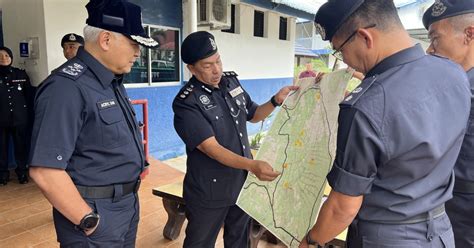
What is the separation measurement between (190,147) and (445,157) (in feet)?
3.56

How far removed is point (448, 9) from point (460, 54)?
0.21 metres

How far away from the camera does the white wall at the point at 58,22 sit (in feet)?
12.8

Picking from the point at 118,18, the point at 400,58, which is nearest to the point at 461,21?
the point at 400,58

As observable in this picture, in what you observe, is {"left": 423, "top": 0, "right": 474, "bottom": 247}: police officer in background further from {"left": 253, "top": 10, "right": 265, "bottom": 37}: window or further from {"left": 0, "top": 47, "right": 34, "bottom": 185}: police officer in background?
{"left": 253, "top": 10, "right": 265, "bottom": 37}: window

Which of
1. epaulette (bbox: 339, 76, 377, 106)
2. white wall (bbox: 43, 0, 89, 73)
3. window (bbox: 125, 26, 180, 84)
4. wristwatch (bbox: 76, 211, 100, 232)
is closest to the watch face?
wristwatch (bbox: 76, 211, 100, 232)

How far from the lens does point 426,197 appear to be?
991 millimetres

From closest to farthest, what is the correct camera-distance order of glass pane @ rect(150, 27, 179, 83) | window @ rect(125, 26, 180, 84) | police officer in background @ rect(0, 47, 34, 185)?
1. police officer in background @ rect(0, 47, 34, 185)
2. window @ rect(125, 26, 180, 84)
3. glass pane @ rect(150, 27, 179, 83)

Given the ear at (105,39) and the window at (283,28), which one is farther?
the window at (283,28)

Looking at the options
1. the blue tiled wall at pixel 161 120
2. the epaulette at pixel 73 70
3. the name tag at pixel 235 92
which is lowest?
the blue tiled wall at pixel 161 120

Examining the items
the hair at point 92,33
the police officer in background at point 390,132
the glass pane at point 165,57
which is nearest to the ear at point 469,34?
the police officer in background at point 390,132

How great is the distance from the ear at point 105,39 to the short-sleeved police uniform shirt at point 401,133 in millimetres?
890

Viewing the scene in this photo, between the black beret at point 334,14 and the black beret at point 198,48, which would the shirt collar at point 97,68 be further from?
the black beret at point 334,14

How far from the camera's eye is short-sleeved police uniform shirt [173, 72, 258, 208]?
5.47 feet

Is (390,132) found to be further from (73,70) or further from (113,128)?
(73,70)
